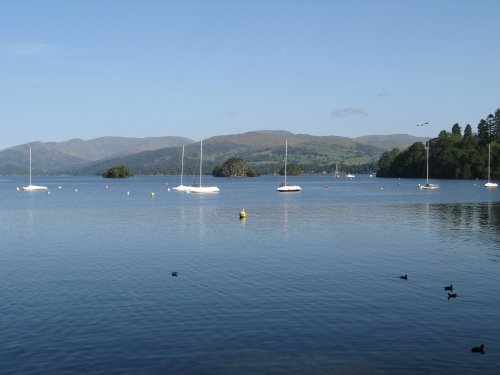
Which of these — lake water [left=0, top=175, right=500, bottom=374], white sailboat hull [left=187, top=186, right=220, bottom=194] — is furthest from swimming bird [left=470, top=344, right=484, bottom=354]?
white sailboat hull [left=187, top=186, right=220, bottom=194]

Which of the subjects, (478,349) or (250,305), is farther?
(250,305)

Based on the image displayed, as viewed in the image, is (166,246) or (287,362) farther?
(166,246)

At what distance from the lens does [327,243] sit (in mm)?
51531

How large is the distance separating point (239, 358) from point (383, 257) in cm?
2520

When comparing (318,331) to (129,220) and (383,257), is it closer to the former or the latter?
(383,257)

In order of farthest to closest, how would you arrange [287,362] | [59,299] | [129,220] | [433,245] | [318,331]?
[129,220], [433,245], [59,299], [318,331], [287,362]

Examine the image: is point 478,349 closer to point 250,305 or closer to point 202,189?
point 250,305

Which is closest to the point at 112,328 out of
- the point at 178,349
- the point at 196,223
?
the point at 178,349

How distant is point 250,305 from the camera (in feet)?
92.0

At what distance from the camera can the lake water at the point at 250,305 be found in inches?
802

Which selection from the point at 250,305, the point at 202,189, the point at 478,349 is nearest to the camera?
the point at 478,349

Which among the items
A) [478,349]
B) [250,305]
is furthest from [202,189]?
[478,349]

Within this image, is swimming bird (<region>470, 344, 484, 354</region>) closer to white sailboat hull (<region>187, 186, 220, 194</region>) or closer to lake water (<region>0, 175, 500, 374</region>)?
lake water (<region>0, 175, 500, 374</region>)

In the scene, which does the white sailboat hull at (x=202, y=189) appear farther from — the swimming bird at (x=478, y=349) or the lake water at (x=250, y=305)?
the swimming bird at (x=478, y=349)
